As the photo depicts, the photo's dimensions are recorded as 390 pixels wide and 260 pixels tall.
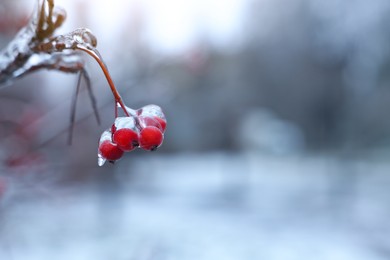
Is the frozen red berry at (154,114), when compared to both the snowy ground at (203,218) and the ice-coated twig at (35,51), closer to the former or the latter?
the ice-coated twig at (35,51)

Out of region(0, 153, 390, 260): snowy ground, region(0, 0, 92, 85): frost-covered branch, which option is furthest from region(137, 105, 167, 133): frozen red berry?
region(0, 153, 390, 260): snowy ground

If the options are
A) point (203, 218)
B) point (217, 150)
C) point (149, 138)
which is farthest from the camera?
point (217, 150)

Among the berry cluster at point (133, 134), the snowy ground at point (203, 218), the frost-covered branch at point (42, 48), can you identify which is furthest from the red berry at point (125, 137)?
the snowy ground at point (203, 218)

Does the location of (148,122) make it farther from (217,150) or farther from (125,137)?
(217,150)

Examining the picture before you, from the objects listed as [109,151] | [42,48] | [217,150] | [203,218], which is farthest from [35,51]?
[217,150]

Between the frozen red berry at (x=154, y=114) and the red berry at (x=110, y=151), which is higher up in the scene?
the frozen red berry at (x=154, y=114)

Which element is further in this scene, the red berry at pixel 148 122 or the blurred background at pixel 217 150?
the blurred background at pixel 217 150
